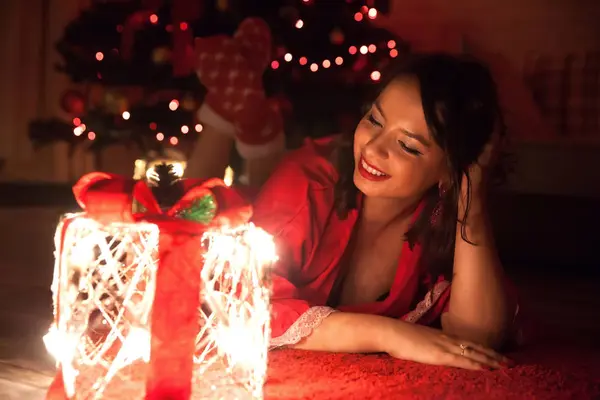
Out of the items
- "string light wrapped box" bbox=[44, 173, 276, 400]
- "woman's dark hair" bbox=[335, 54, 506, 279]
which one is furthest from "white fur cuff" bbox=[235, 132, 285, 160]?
"string light wrapped box" bbox=[44, 173, 276, 400]

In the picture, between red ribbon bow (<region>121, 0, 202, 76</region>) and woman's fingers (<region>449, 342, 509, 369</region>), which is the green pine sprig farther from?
red ribbon bow (<region>121, 0, 202, 76</region>)

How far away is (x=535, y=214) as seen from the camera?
2.61 metres

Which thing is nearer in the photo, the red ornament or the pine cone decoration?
the pine cone decoration

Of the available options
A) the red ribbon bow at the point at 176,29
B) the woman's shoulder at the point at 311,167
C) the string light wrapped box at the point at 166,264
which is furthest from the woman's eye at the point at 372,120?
the red ribbon bow at the point at 176,29

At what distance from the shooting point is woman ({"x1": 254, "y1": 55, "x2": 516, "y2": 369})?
1252 millimetres

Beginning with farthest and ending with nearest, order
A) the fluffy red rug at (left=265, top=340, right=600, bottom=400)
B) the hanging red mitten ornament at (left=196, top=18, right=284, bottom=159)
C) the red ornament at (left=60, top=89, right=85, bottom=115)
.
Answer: the red ornament at (left=60, top=89, right=85, bottom=115) → the hanging red mitten ornament at (left=196, top=18, right=284, bottom=159) → the fluffy red rug at (left=265, top=340, right=600, bottom=400)

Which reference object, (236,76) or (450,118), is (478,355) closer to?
(450,118)

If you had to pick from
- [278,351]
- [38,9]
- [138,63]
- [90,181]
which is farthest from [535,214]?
[38,9]

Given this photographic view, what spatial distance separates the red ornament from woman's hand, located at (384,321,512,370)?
4.99ft

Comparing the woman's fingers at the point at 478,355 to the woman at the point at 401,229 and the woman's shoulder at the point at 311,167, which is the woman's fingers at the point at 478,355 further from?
the woman's shoulder at the point at 311,167

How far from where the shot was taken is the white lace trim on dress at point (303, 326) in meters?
1.25

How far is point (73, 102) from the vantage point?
242 cm

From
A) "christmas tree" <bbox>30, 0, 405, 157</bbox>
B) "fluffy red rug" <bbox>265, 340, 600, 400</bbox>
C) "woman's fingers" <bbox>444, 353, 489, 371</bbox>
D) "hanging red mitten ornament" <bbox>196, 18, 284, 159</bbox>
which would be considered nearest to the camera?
"fluffy red rug" <bbox>265, 340, 600, 400</bbox>

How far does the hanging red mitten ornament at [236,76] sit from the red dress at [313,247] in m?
0.69
